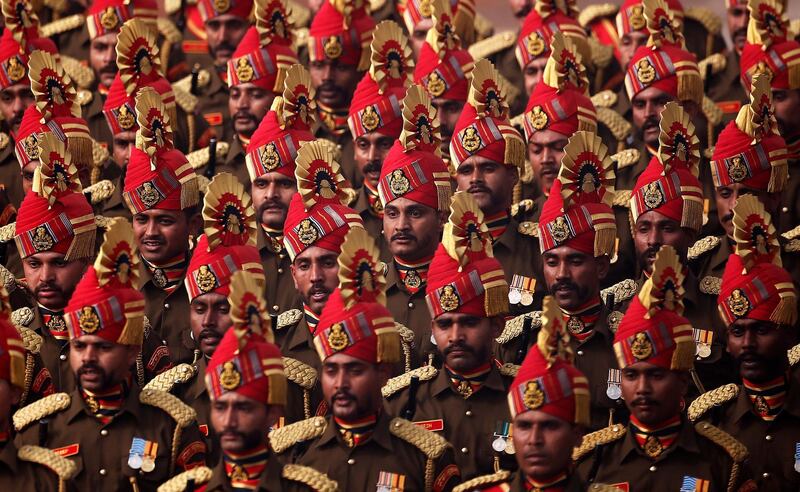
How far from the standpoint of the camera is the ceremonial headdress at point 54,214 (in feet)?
61.2

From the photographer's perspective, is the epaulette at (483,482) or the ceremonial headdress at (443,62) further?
the ceremonial headdress at (443,62)

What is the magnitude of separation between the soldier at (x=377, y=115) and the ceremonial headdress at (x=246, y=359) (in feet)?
11.1

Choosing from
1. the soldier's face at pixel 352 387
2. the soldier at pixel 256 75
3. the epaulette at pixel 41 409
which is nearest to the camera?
the soldier's face at pixel 352 387

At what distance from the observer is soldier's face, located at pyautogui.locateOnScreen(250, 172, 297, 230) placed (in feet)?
64.0

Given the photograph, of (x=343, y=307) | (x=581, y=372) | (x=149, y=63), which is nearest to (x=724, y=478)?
(x=581, y=372)

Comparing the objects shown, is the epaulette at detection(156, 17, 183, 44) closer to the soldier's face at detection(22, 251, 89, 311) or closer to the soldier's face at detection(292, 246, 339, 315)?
the soldier's face at detection(22, 251, 89, 311)

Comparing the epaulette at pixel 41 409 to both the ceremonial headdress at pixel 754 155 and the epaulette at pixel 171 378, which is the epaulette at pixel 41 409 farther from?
the ceremonial headdress at pixel 754 155

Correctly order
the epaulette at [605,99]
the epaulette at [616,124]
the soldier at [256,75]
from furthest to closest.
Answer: the epaulette at [605,99] < the epaulette at [616,124] < the soldier at [256,75]

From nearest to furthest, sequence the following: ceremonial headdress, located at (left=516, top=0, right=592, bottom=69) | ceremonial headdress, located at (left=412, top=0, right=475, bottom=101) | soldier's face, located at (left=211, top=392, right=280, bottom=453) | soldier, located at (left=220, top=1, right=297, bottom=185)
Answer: soldier's face, located at (left=211, top=392, right=280, bottom=453) → ceremonial headdress, located at (left=412, top=0, right=475, bottom=101) → soldier, located at (left=220, top=1, right=297, bottom=185) → ceremonial headdress, located at (left=516, top=0, right=592, bottom=69)

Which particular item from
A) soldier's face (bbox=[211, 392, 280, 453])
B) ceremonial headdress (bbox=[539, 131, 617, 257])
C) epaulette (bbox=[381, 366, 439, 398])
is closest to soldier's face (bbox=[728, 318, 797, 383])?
ceremonial headdress (bbox=[539, 131, 617, 257])

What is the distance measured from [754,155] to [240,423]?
551cm

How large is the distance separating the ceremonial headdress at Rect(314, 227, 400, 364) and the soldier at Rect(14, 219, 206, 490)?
1344 mm

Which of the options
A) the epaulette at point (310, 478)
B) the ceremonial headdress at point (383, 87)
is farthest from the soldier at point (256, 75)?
the epaulette at point (310, 478)

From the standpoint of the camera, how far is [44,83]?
20.0m
